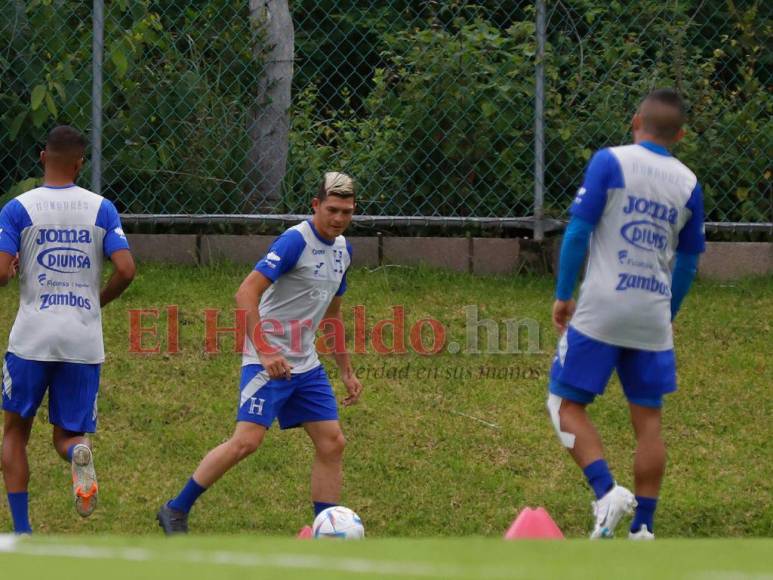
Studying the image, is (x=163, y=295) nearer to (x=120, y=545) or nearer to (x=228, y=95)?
(x=228, y=95)

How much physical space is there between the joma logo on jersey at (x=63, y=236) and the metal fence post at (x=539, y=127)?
3806mm

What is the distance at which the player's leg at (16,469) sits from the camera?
655cm

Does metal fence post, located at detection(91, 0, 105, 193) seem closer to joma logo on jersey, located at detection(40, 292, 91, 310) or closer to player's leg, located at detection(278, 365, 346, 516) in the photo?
joma logo on jersey, located at detection(40, 292, 91, 310)

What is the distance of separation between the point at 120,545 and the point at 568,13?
611 centimetres

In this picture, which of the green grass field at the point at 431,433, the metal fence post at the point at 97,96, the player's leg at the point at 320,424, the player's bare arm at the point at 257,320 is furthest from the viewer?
the metal fence post at the point at 97,96

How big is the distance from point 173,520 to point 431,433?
1.82m

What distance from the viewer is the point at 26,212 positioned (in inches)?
252

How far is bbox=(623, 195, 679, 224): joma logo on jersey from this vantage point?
18.5 ft

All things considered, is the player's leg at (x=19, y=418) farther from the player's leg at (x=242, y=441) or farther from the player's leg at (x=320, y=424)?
the player's leg at (x=320, y=424)

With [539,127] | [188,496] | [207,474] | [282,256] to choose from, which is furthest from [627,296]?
[539,127]

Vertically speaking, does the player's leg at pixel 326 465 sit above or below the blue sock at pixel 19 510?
above

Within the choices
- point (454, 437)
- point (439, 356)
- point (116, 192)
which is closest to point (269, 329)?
point (454, 437)

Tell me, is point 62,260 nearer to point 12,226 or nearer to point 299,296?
point 12,226

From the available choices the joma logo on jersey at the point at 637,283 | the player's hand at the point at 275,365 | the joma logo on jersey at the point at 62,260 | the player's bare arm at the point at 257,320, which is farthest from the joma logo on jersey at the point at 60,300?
the joma logo on jersey at the point at 637,283
